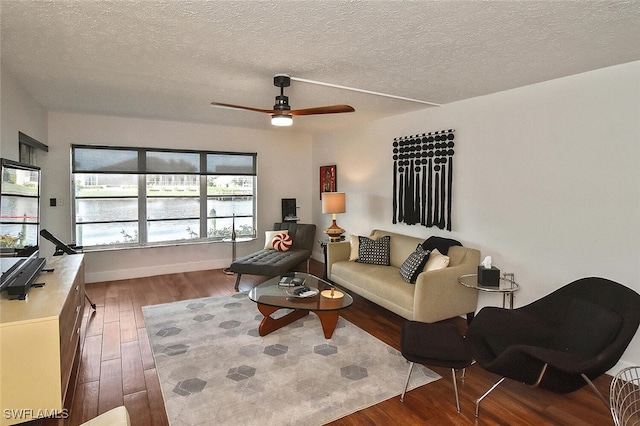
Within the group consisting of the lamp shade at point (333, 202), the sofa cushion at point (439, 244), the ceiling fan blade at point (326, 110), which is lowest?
the sofa cushion at point (439, 244)

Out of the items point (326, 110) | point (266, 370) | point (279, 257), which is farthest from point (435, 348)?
point (279, 257)

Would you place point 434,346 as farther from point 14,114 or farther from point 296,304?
point 14,114

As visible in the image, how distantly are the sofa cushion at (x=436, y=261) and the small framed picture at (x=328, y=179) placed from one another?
2.78 meters

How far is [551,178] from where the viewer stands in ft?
10.6

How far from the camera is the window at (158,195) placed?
5.20 metres

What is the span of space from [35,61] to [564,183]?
457cm

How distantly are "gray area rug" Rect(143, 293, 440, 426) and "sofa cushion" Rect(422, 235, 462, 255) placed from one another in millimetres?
1314

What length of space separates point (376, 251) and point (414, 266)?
2.81ft

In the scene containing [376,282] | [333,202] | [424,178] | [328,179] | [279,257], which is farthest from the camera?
[328,179]

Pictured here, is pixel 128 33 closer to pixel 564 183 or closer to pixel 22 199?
pixel 22 199

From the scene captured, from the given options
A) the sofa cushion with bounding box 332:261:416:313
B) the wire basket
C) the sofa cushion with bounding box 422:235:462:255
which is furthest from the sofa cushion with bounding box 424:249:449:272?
the wire basket

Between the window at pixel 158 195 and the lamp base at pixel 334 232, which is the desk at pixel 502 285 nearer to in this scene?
the lamp base at pixel 334 232

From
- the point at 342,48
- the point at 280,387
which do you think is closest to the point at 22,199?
the point at 280,387

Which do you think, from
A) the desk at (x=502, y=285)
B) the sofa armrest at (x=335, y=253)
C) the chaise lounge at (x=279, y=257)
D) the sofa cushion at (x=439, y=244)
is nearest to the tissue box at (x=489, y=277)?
the desk at (x=502, y=285)
